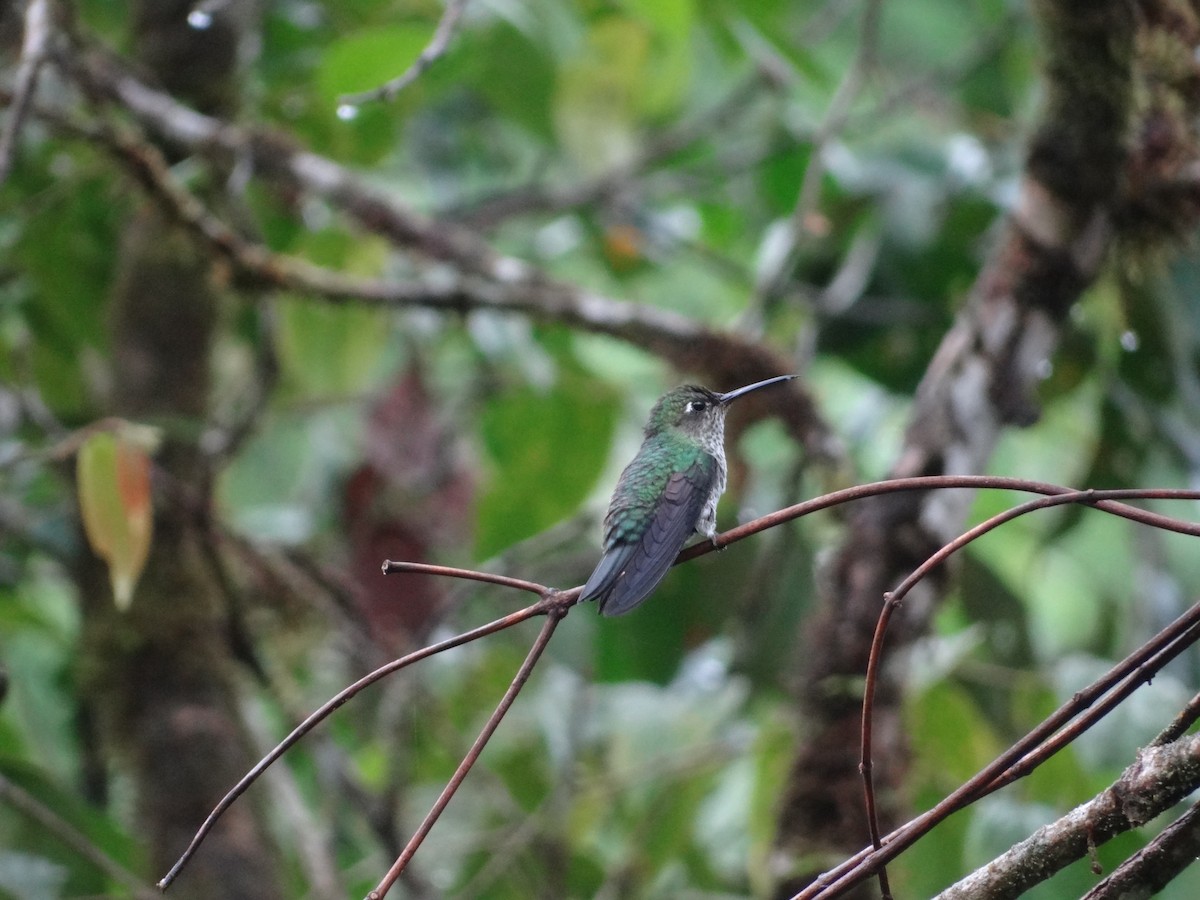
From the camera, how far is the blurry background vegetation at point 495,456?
12.9 ft

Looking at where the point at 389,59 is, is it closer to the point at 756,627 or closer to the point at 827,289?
the point at 827,289

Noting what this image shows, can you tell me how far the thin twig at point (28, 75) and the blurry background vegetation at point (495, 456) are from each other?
33.4 inches

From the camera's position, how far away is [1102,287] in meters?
3.97

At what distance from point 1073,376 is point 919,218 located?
72 centimetres

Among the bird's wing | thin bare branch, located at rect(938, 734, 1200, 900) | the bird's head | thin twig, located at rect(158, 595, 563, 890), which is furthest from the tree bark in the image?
thin bare branch, located at rect(938, 734, 1200, 900)

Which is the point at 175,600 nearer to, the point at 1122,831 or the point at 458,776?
the point at 458,776

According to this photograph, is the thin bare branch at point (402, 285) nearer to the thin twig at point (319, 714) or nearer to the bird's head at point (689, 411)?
the bird's head at point (689, 411)

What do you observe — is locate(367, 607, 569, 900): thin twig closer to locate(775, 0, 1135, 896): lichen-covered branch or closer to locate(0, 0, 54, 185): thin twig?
locate(0, 0, 54, 185): thin twig

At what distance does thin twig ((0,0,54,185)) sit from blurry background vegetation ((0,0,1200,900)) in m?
0.85

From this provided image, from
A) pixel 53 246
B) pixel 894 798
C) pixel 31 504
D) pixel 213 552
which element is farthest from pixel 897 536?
pixel 31 504

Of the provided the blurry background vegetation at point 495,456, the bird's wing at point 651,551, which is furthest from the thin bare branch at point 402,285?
the bird's wing at point 651,551

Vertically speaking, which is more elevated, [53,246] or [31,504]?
[53,246]

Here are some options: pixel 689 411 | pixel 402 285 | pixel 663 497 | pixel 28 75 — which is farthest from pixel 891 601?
pixel 402 285

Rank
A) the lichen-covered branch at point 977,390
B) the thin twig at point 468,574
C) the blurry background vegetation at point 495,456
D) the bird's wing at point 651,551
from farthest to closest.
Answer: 1. the blurry background vegetation at point 495,456
2. the lichen-covered branch at point 977,390
3. the bird's wing at point 651,551
4. the thin twig at point 468,574
